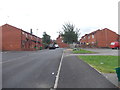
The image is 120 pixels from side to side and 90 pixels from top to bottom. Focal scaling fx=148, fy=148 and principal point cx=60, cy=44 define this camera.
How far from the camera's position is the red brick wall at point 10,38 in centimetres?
4361

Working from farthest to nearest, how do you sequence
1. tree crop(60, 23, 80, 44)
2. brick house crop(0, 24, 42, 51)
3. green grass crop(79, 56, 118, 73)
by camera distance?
brick house crop(0, 24, 42, 51)
tree crop(60, 23, 80, 44)
green grass crop(79, 56, 118, 73)

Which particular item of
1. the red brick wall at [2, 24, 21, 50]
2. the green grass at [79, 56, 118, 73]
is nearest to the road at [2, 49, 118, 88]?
the green grass at [79, 56, 118, 73]

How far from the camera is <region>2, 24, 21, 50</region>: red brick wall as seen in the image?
43.6 m

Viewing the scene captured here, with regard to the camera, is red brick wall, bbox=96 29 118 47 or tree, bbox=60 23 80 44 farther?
red brick wall, bbox=96 29 118 47

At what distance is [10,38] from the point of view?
44594mm

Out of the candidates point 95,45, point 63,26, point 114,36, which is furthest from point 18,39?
point 114,36

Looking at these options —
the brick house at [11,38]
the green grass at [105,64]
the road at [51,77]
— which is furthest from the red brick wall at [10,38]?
the road at [51,77]

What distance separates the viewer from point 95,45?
183 feet

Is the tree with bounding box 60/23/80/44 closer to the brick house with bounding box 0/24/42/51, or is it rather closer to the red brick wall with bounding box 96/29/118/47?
the brick house with bounding box 0/24/42/51

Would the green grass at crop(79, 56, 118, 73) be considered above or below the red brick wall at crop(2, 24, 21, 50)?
below

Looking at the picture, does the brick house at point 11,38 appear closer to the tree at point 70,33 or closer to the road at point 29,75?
the tree at point 70,33

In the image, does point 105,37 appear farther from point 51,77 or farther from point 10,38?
point 51,77

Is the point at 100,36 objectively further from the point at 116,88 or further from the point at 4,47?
the point at 116,88

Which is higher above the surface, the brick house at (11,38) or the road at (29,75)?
the brick house at (11,38)
